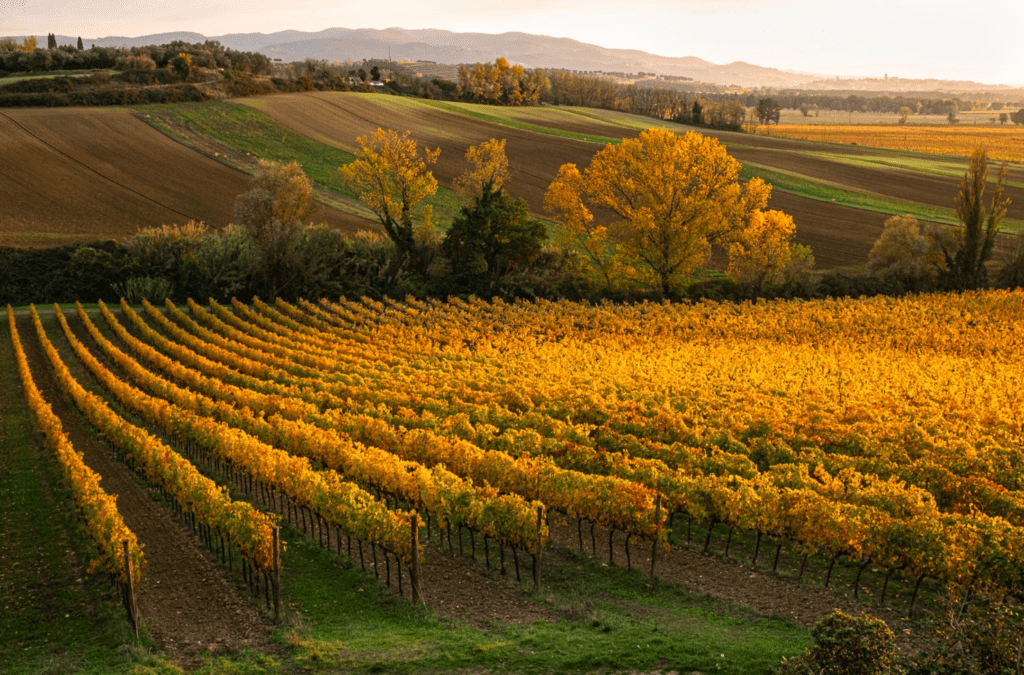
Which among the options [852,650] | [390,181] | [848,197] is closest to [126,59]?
[390,181]

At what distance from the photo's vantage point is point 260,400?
36625 mm

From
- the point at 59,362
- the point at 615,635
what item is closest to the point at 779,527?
the point at 615,635

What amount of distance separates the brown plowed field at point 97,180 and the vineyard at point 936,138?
117 metres

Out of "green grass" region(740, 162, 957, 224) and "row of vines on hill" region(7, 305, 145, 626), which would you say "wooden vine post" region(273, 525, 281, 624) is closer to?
"row of vines on hill" region(7, 305, 145, 626)

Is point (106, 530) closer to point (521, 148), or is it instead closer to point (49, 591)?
point (49, 591)

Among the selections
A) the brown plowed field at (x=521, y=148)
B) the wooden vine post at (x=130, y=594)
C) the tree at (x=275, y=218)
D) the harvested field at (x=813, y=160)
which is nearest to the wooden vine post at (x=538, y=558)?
the wooden vine post at (x=130, y=594)

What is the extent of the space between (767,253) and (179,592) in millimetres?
56661

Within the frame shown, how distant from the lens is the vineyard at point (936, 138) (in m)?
144

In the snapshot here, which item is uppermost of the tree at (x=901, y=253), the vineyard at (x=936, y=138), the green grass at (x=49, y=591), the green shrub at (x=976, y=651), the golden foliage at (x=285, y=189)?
the vineyard at (x=936, y=138)

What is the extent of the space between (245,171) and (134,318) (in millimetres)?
37475

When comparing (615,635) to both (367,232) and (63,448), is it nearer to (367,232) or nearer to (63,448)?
(63,448)

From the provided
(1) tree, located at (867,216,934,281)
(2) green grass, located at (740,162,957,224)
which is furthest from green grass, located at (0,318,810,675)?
(2) green grass, located at (740,162,957,224)

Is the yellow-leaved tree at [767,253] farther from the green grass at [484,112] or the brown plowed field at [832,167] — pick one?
the green grass at [484,112]

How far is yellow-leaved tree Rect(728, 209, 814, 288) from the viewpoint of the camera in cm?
6719
